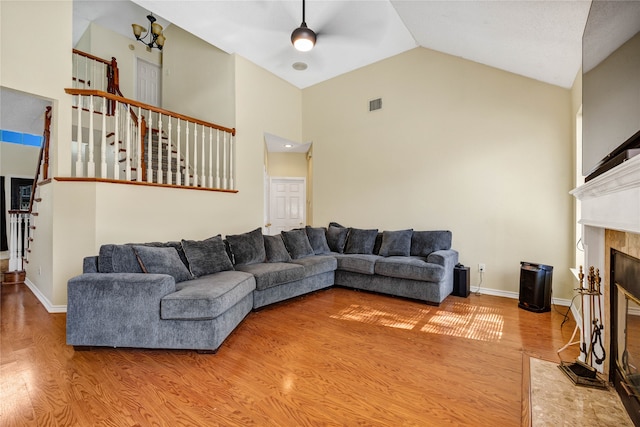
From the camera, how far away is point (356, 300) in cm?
376

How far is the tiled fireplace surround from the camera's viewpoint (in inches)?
45.0

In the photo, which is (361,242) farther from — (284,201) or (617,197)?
(617,197)

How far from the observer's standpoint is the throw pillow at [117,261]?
2502mm

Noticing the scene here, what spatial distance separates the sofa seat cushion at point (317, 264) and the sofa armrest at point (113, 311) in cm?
182

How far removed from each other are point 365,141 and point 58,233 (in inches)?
175

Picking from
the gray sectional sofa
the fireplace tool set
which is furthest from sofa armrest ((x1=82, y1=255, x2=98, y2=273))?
the fireplace tool set


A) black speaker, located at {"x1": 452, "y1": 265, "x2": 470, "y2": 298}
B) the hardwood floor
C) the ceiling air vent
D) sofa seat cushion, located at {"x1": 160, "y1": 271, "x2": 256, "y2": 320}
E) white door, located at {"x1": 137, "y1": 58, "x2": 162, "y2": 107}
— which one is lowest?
the hardwood floor

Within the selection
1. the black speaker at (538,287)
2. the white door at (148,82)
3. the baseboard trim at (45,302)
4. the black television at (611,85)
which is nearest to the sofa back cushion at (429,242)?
the black speaker at (538,287)

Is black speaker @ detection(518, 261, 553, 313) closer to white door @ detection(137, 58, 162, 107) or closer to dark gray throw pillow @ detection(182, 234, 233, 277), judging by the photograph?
dark gray throw pillow @ detection(182, 234, 233, 277)

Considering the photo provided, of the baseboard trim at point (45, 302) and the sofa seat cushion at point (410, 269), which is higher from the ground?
the sofa seat cushion at point (410, 269)

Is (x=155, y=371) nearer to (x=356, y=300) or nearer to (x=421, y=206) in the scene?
(x=356, y=300)

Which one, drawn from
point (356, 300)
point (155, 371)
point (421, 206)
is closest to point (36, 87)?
point (155, 371)

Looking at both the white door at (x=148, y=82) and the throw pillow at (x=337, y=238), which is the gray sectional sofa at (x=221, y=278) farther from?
the white door at (x=148, y=82)

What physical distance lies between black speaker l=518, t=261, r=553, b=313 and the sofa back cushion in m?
0.98
